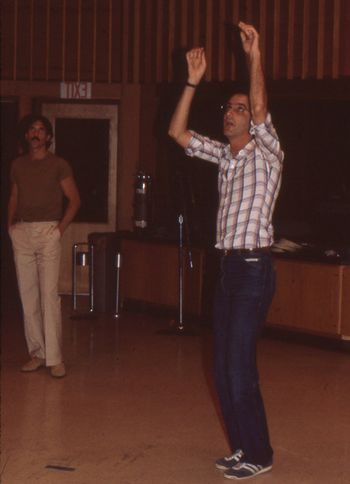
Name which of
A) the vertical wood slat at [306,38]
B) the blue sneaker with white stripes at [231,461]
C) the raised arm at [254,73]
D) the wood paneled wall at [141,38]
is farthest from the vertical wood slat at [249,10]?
the blue sneaker with white stripes at [231,461]

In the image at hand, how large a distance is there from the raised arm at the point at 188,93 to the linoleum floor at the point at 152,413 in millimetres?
1533

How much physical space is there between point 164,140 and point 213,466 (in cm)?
582

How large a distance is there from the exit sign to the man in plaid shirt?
5838mm

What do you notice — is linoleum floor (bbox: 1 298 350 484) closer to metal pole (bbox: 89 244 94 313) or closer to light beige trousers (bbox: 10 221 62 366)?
light beige trousers (bbox: 10 221 62 366)

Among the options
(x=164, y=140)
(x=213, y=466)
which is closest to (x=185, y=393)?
(x=213, y=466)

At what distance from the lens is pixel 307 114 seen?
9242 mm

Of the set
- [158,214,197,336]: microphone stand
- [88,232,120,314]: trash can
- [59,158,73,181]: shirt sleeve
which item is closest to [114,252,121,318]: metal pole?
[88,232,120,314]: trash can

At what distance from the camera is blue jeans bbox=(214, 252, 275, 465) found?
4.57 meters

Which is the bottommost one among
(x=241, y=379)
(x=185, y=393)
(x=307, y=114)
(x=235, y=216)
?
(x=185, y=393)

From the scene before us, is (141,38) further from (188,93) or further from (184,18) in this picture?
(188,93)

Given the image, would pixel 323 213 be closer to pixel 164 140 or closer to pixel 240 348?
pixel 164 140

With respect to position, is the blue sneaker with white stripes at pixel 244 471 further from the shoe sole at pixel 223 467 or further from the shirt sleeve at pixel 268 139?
the shirt sleeve at pixel 268 139

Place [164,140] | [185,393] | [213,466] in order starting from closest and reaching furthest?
[213,466]
[185,393]
[164,140]

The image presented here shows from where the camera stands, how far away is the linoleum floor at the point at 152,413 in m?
4.79
